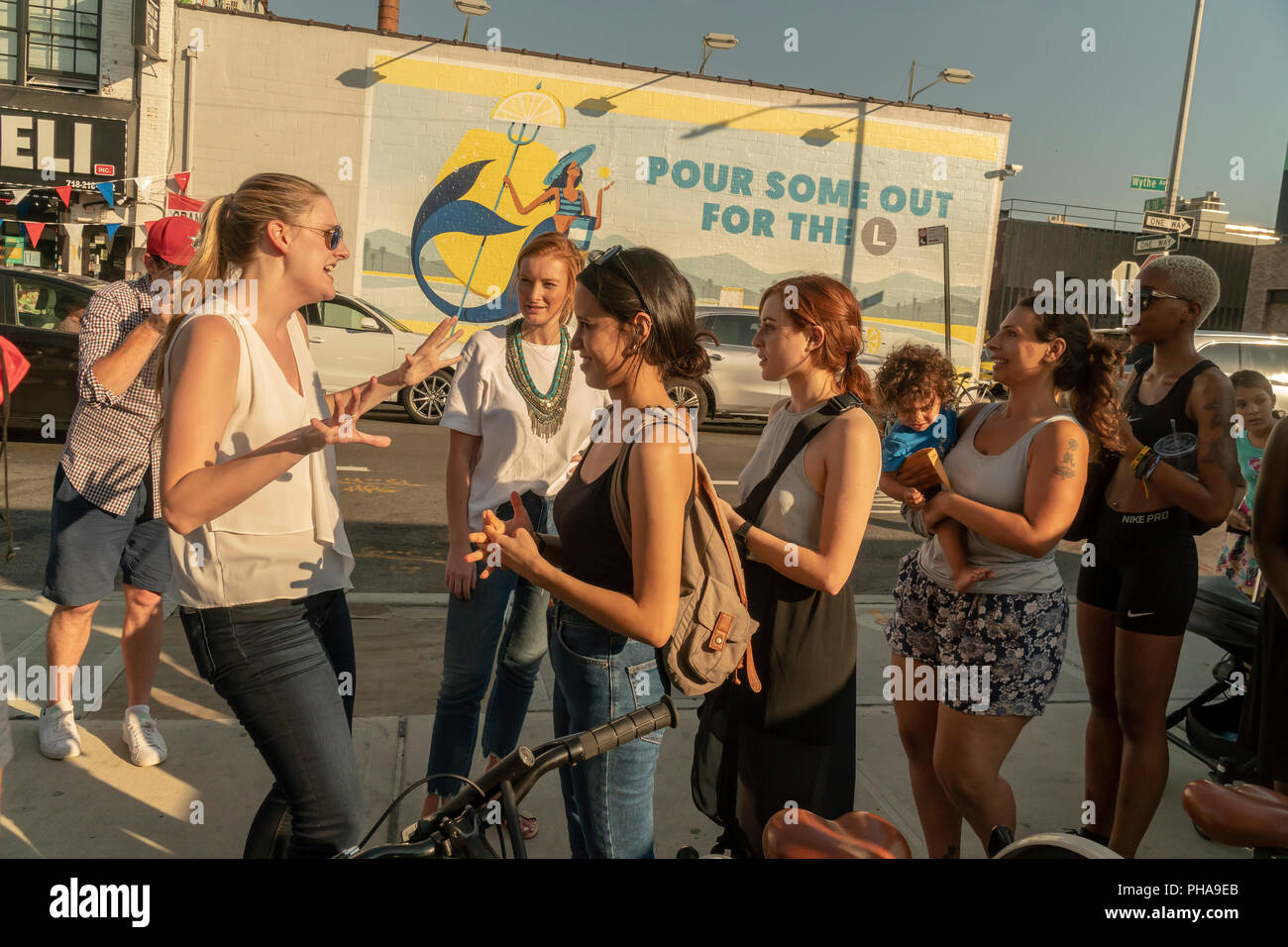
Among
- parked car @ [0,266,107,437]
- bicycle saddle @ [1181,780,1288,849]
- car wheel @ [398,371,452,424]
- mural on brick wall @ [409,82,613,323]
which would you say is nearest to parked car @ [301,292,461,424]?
car wheel @ [398,371,452,424]

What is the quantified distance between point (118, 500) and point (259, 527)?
5.50ft

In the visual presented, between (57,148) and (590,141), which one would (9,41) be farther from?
(590,141)

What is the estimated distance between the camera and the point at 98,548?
342 centimetres

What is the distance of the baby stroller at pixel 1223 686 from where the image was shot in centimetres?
365

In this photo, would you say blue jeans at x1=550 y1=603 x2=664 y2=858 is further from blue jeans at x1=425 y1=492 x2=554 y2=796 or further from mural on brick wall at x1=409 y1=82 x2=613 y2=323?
mural on brick wall at x1=409 y1=82 x2=613 y2=323

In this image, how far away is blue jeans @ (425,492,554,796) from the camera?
117 inches

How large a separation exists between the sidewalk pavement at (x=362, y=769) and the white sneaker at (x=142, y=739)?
0.04 metres

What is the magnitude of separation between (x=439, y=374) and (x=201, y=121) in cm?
852

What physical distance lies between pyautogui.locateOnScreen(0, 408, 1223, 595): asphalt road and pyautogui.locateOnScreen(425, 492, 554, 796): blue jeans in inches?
110

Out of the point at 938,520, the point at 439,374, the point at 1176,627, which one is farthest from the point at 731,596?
the point at 439,374

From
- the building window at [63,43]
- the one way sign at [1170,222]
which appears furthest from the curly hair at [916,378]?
the building window at [63,43]
